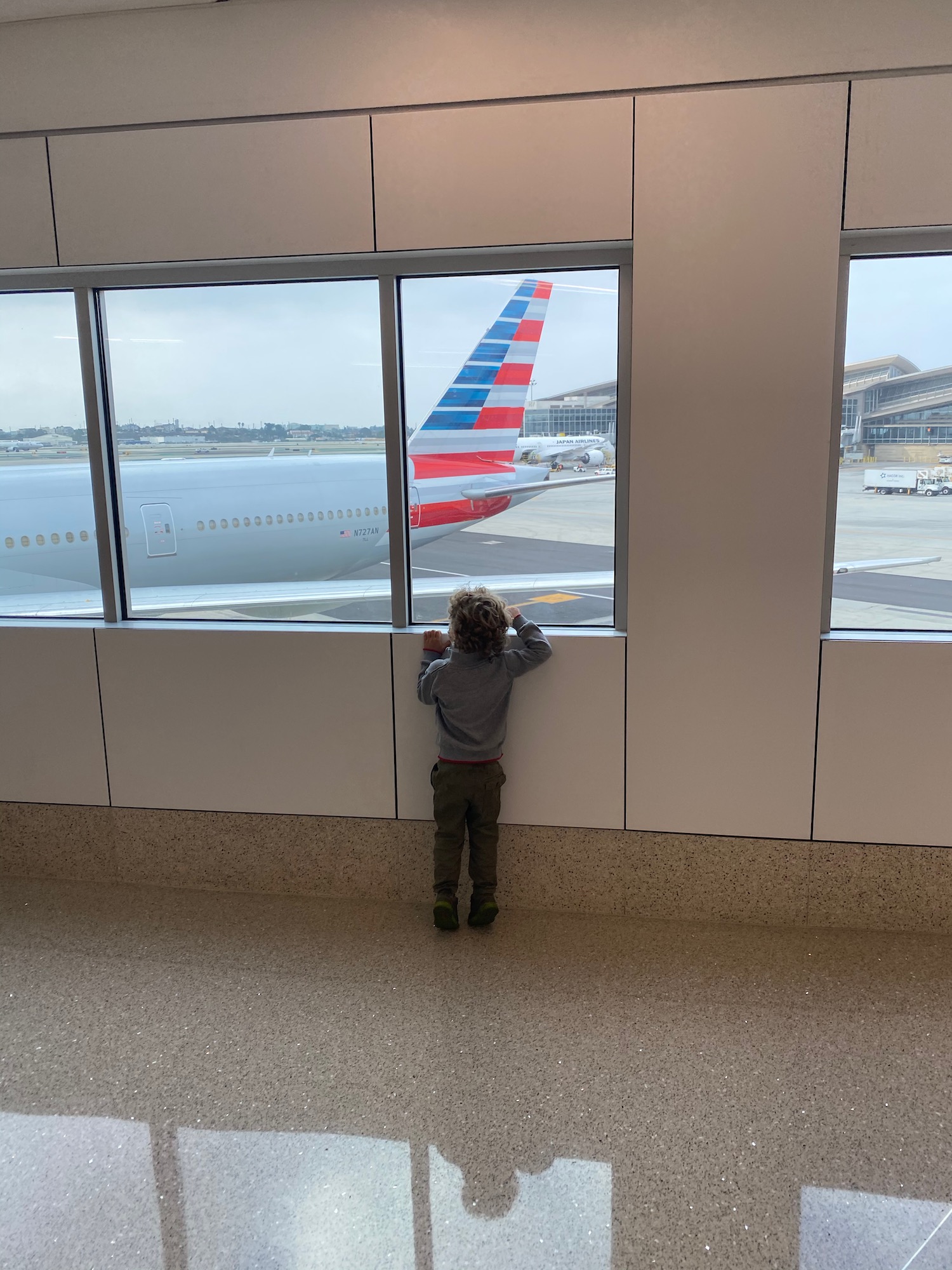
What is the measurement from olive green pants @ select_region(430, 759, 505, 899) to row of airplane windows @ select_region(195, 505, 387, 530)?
40.8 inches

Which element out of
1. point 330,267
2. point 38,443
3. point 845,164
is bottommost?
point 38,443

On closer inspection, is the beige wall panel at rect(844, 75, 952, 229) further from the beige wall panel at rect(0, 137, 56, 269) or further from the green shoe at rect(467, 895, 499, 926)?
the beige wall panel at rect(0, 137, 56, 269)

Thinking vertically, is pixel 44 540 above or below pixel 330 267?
below

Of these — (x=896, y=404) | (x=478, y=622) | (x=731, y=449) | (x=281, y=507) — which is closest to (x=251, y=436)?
(x=281, y=507)

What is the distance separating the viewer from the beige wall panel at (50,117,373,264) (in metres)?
3.17

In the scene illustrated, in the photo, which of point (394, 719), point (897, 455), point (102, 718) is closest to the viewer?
point (897, 455)

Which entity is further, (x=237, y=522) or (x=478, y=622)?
(x=237, y=522)

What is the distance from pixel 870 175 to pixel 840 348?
0.55 metres

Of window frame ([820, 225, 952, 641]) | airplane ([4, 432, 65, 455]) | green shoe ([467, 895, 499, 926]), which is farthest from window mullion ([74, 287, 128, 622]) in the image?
window frame ([820, 225, 952, 641])

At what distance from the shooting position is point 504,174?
10.1 feet

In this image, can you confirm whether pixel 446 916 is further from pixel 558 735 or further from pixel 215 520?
pixel 215 520

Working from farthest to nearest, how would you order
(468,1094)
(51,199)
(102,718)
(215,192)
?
1. (102,718)
2. (51,199)
3. (215,192)
4. (468,1094)

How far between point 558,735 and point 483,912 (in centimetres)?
73

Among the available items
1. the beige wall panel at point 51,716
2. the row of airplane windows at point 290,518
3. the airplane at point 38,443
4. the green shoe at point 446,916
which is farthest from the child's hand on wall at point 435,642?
the airplane at point 38,443
